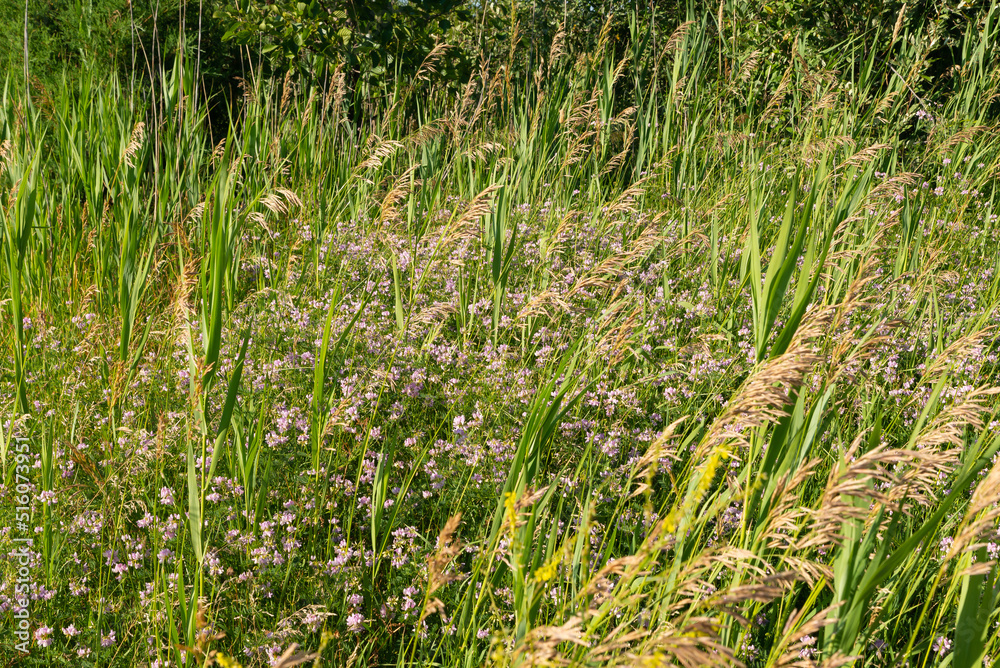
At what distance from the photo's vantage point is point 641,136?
416 centimetres

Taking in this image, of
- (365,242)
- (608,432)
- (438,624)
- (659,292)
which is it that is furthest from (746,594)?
(365,242)

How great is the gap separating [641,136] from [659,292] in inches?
58.2

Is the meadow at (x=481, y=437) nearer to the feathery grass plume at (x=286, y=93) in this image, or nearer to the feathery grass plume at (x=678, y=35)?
the feathery grass plume at (x=286, y=93)

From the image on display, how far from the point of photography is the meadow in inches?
52.0

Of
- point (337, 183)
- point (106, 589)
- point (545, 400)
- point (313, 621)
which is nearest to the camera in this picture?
point (545, 400)

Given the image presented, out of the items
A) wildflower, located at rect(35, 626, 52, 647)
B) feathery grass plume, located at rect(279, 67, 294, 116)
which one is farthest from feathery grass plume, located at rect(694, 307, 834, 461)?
feathery grass plume, located at rect(279, 67, 294, 116)

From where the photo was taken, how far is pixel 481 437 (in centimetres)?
224

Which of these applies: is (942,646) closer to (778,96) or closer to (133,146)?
(133,146)

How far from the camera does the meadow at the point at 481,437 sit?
52.0 inches

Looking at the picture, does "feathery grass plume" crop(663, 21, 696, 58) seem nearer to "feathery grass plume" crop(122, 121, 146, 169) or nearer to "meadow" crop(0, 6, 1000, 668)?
"meadow" crop(0, 6, 1000, 668)

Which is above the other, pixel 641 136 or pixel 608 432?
pixel 641 136

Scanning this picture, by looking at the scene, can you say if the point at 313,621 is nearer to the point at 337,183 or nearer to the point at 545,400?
the point at 545,400
